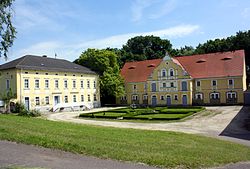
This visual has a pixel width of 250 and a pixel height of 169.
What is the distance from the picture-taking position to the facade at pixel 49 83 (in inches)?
1727

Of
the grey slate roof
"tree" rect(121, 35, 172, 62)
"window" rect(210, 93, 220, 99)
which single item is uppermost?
"tree" rect(121, 35, 172, 62)

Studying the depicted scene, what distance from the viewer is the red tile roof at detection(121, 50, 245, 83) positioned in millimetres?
50719

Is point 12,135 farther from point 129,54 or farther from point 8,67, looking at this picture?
point 129,54

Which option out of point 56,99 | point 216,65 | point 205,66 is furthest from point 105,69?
point 216,65

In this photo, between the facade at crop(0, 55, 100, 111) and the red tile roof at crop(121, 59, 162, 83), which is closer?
the facade at crop(0, 55, 100, 111)

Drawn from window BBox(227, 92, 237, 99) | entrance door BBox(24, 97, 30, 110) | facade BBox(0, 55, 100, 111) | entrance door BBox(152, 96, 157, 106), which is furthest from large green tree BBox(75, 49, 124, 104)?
window BBox(227, 92, 237, 99)

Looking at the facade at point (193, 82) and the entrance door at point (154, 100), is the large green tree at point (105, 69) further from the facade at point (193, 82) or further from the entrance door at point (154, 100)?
the entrance door at point (154, 100)

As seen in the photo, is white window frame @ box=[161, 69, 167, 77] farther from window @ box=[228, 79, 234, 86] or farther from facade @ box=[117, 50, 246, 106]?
window @ box=[228, 79, 234, 86]

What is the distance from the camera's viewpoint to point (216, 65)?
52750 millimetres

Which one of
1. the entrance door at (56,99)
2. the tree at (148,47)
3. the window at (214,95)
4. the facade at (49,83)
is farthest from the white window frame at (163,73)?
the tree at (148,47)

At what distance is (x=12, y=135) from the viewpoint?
1204 centimetres

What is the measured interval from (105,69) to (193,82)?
1638cm

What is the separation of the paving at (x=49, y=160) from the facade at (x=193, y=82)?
143 feet

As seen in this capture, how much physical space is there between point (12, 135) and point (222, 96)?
43527 millimetres
